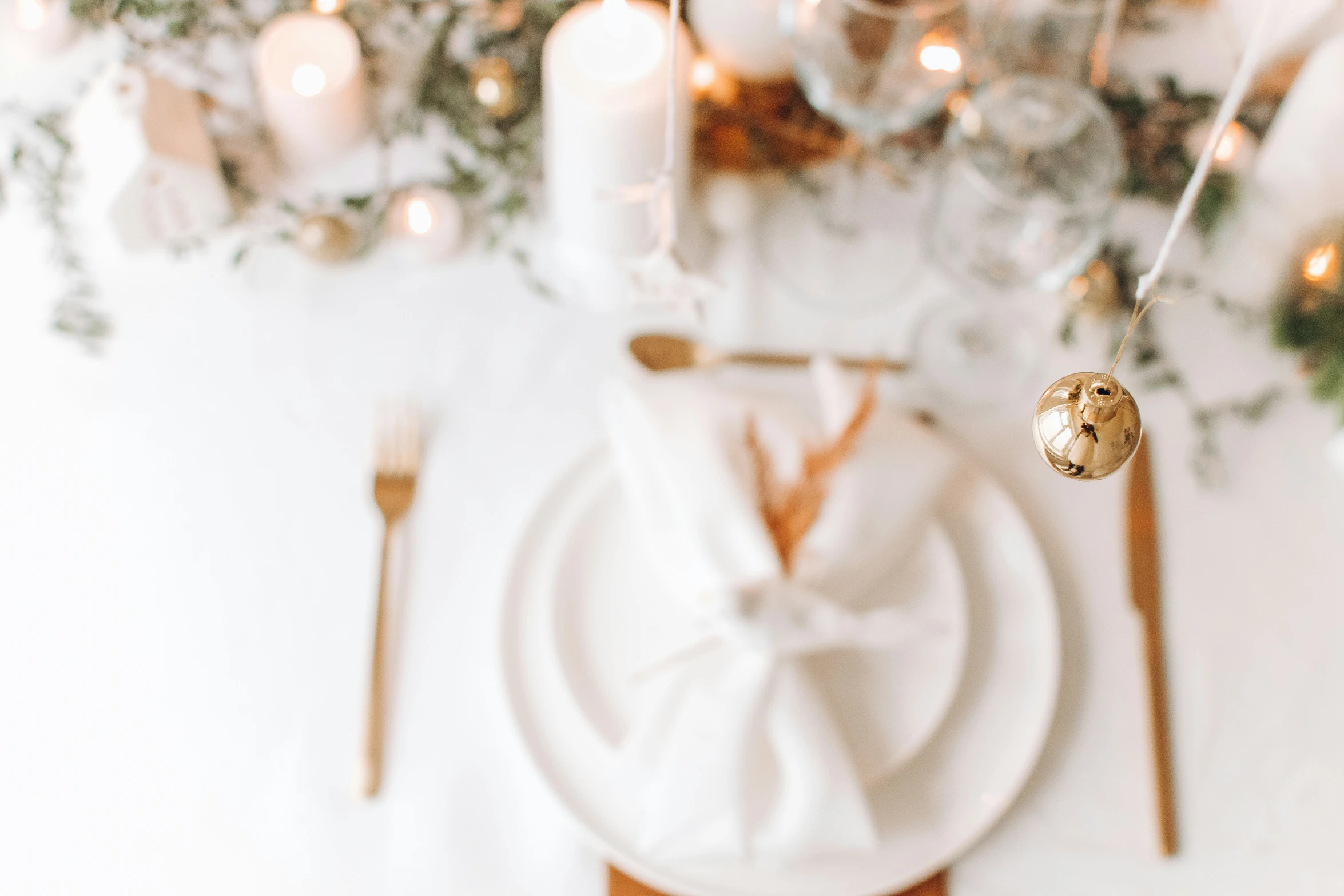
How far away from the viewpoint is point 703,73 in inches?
31.9

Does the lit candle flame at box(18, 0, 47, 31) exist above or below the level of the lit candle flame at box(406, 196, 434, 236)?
above

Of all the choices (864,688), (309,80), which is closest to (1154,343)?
(864,688)

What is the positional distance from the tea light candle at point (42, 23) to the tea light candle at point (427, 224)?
1.12ft

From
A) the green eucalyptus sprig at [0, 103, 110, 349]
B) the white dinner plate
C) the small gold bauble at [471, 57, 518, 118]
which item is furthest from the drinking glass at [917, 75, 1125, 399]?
the green eucalyptus sprig at [0, 103, 110, 349]

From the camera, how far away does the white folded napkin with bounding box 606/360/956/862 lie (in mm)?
590

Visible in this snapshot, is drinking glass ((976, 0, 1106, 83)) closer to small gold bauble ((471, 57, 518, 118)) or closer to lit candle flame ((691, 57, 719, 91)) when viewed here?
lit candle flame ((691, 57, 719, 91))

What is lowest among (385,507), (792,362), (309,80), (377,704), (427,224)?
(377,704)

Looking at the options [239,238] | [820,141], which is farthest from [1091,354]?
[239,238]

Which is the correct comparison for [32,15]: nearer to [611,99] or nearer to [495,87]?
[495,87]

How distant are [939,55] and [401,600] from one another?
0.60 m

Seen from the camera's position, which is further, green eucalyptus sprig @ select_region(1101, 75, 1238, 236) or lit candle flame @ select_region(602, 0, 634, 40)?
green eucalyptus sprig @ select_region(1101, 75, 1238, 236)

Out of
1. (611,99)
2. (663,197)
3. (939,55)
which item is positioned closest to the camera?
(663,197)

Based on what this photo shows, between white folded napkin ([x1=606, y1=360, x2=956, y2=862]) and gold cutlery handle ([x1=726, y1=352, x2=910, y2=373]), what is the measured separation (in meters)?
0.10

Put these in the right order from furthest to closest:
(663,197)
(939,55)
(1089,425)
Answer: (939,55), (663,197), (1089,425)
